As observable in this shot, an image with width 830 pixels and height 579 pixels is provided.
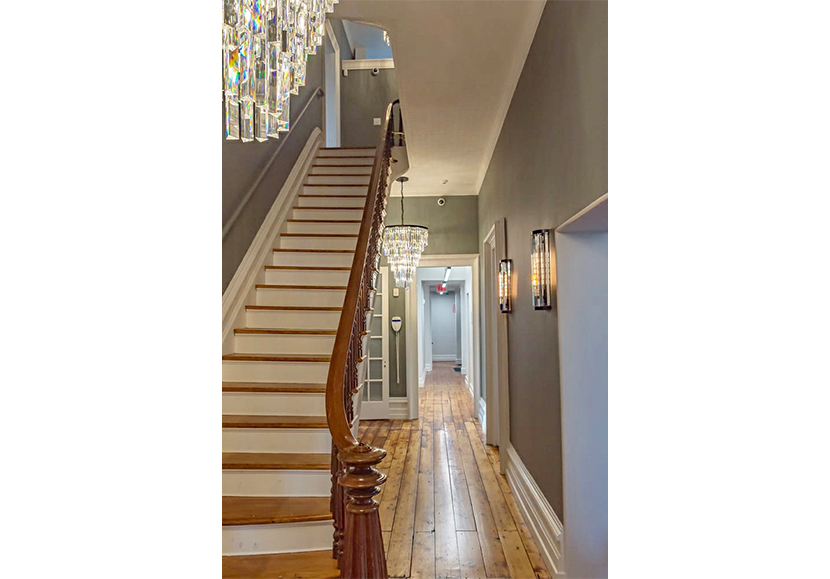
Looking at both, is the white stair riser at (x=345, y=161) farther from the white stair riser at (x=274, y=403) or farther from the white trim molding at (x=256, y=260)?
the white stair riser at (x=274, y=403)

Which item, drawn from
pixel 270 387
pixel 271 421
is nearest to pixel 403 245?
pixel 270 387

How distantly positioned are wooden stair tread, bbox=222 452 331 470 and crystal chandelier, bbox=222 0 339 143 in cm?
193

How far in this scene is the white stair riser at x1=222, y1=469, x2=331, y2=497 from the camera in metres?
2.77

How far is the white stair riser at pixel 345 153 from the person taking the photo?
6.14m

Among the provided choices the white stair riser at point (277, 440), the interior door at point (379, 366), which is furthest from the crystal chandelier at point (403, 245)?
the white stair riser at point (277, 440)

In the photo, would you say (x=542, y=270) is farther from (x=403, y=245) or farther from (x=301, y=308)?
(x=403, y=245)

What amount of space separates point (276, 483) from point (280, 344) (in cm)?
118

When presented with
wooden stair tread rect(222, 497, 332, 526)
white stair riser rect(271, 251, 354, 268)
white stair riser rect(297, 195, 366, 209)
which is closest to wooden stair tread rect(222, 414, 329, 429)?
wooden stair tread rect(222, 497, 332, 526)

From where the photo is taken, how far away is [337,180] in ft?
18.2

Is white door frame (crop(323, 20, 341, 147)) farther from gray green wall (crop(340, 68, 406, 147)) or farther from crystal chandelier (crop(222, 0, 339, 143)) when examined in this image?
crystal chandelier (crop(222, 0, 339, 143))
